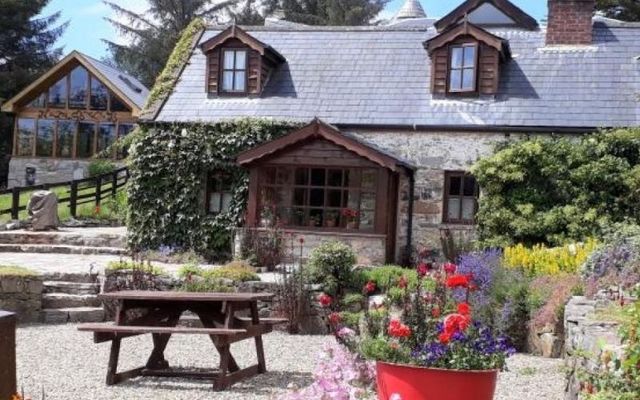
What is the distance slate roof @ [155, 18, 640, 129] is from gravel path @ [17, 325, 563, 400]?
735cm

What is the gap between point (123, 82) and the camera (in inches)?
1201

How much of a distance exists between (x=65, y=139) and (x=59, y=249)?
1407cm

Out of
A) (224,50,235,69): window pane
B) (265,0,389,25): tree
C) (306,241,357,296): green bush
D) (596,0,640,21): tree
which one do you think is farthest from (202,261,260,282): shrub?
(265,0,389,25): tree

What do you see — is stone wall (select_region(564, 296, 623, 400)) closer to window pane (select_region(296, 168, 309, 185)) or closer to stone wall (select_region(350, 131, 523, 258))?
stone wall (select_region(350, 131, 523, 258))

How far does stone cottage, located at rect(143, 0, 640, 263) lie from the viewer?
1570cm

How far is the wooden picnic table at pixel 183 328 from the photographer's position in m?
7.39

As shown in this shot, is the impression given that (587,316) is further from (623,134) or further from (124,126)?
(124,126)

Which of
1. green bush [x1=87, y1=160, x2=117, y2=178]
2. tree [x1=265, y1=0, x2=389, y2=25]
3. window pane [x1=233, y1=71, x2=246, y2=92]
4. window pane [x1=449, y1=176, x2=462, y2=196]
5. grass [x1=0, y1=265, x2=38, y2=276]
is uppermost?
tree [x1=265, y1=0, x2=389, y2=25]

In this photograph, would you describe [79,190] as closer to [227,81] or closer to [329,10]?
[227,81]

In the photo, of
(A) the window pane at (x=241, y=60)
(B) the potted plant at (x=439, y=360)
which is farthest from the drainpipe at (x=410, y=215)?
(B) the potted plant at (x=439, y=360)

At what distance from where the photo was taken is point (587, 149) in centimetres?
1510

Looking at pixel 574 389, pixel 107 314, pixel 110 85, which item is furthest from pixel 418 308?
pixel 110 85

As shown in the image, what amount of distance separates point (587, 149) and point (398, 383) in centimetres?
1111

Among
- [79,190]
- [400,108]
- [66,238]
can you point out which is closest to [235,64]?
[400,108]
